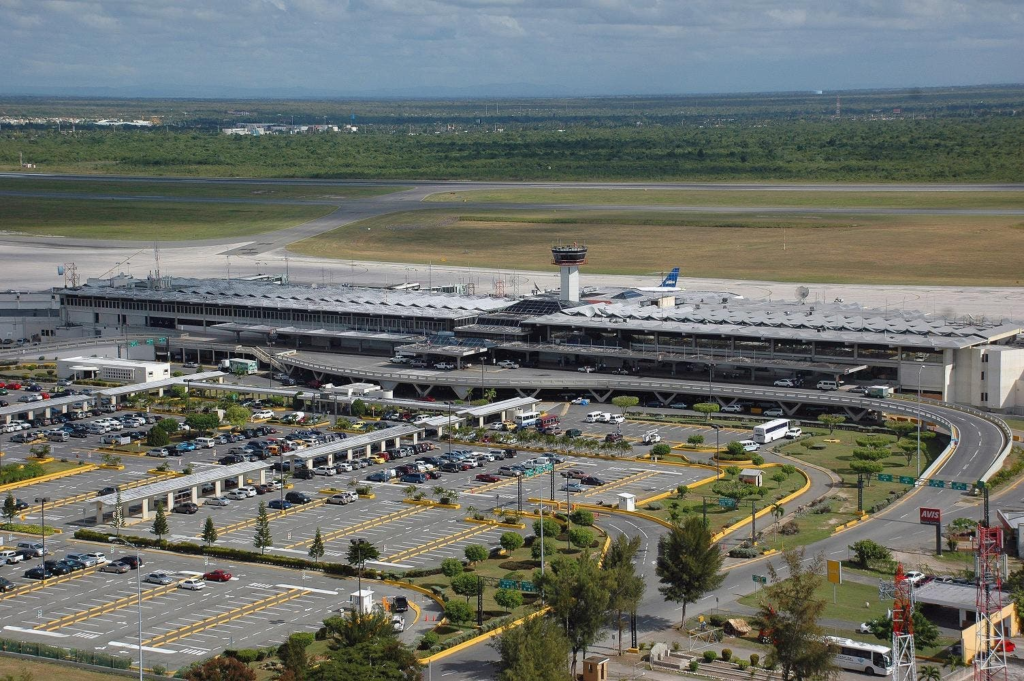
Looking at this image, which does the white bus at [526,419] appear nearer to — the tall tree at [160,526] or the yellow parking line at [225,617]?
the tall tree at [160,526]

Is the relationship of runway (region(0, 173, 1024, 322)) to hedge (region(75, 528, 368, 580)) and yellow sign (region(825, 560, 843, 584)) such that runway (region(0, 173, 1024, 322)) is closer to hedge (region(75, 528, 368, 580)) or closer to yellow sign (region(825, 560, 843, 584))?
yellow sign (region(825, 560, 843, 584))

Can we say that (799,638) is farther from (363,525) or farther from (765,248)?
(765,248)

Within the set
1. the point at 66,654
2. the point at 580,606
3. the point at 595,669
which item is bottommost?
the point at 66,654

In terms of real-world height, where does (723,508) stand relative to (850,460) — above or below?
above

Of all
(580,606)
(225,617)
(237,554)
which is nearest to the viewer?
(580,606)

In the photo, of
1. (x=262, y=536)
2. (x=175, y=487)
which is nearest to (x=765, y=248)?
(x=175, y=487)

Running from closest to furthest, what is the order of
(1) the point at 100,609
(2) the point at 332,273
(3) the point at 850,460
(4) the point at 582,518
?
(1) the point at 100,609 → (4) the point at 582,518 → (3) the point at 850,460 → (2) the point at 332,273
